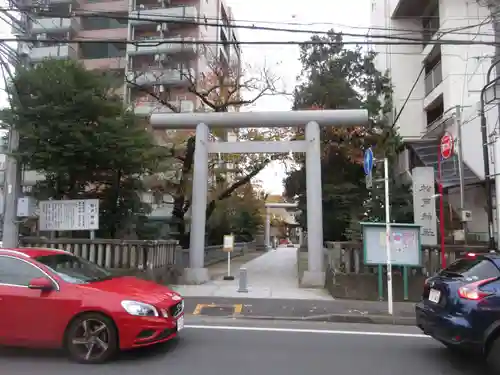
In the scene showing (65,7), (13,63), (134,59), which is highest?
(65,7)

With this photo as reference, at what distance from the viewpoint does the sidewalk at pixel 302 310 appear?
9062mm

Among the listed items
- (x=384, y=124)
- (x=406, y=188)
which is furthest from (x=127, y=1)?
(x=406, y=188)

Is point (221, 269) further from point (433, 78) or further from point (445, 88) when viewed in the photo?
point (433, 78)

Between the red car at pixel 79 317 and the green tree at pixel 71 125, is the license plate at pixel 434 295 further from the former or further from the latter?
the green tree at pixel 71 125

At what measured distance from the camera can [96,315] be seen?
581 cm

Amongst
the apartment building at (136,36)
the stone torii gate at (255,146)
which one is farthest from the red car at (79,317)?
A: the apartment building at (136,36)

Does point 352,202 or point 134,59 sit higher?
point 134,59

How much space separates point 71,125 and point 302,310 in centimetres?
817

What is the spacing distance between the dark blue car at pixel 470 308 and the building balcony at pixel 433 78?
1691 cm

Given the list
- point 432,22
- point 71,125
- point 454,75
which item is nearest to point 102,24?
point 432,22

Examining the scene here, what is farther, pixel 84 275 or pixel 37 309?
pixel 84 275

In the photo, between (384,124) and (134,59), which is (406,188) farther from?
(134,59)

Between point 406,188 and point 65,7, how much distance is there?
3121 centimetres

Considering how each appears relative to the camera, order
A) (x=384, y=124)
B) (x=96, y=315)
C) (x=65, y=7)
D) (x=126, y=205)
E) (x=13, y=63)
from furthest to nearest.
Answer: (x=65, y=7)
(x=384, y=124)
(x=126, y=205)
(x=13, y=63)
(x=96, y=315)
